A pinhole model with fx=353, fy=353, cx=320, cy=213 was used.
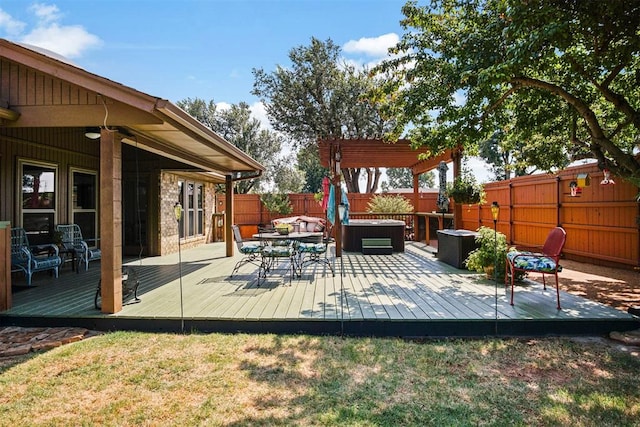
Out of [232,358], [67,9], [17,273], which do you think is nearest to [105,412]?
[232,358]

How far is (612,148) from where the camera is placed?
5.00 meters

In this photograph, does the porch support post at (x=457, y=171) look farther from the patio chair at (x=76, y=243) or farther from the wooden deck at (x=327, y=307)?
the patio chair at (x=76, y=243)

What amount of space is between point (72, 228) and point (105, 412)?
5.48 m

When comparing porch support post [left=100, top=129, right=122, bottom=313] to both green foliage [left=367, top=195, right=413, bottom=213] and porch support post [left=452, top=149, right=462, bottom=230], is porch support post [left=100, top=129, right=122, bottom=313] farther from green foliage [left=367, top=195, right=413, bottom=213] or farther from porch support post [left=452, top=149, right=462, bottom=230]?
green foliage [left=367, top=195, right=413, bottom=213]

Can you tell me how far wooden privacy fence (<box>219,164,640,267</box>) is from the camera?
7.07 metres

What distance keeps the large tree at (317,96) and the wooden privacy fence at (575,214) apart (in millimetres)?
9125

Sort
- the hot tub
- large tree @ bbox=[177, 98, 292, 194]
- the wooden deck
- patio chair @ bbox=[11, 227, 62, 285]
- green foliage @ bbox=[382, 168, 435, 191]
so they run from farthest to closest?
green foliage @ bbox=[382, 168, 435, 191] < large tree @ bbox=[177, 98, 292, 194] < the hot tub < patio chair @ bbox=[11, 227, 62, 285] < the wooden deck

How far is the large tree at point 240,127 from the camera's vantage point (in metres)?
26.6

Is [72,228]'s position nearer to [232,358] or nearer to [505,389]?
[232,358]

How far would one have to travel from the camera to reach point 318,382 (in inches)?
110

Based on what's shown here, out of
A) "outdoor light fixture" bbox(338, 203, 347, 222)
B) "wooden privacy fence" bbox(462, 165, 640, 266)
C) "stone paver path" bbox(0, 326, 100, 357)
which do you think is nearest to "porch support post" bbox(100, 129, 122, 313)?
"stone paver path" bbox(0, 326, 100, 357)

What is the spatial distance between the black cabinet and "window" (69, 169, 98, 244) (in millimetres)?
7463

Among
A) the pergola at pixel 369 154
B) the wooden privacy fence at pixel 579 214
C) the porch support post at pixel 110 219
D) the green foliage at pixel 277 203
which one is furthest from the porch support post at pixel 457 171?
the green foliage at pixel 277 203

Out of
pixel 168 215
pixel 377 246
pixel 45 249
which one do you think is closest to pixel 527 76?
pixel 377 246
